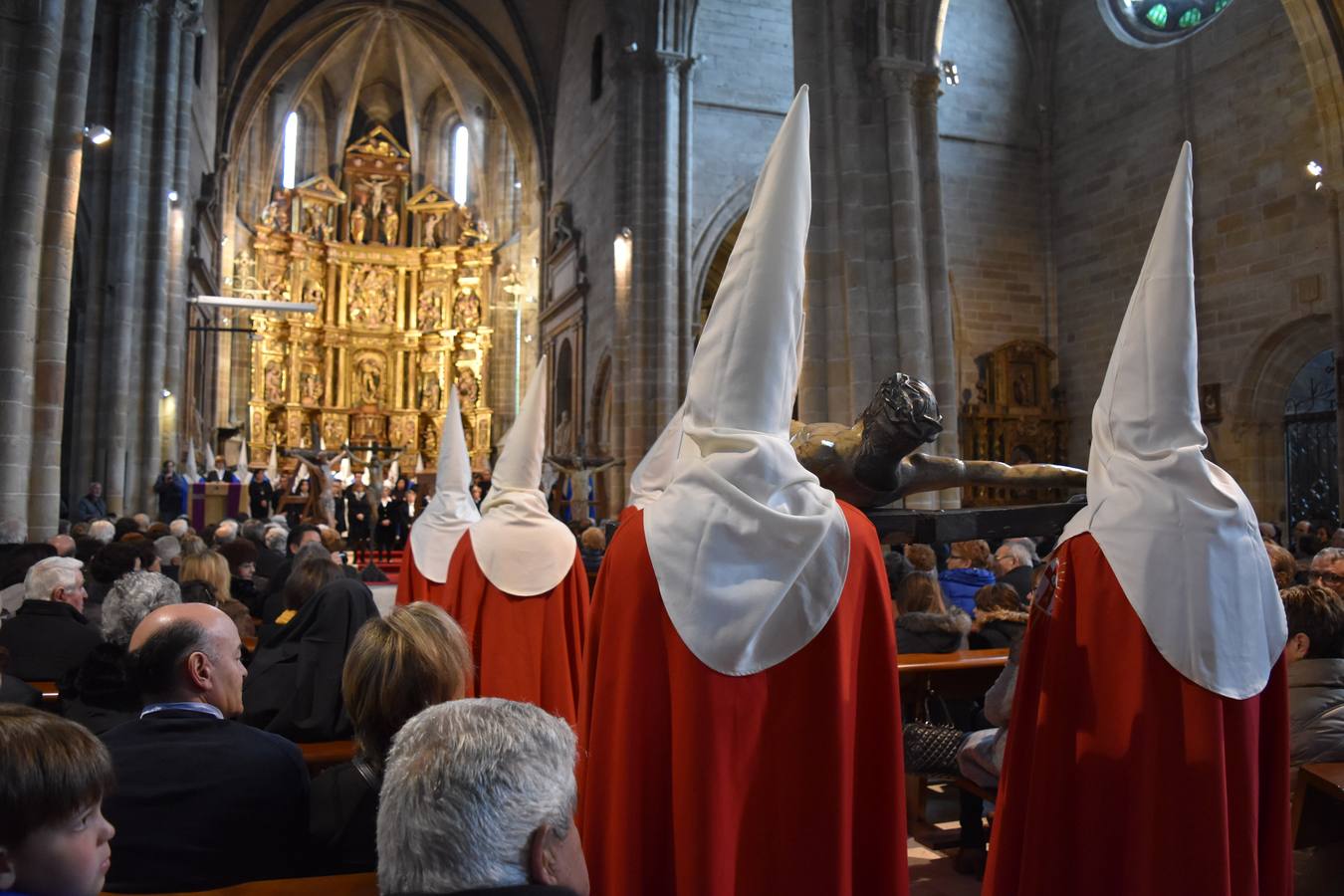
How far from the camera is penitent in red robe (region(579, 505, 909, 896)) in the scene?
5.82ft

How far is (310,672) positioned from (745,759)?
2145 mm

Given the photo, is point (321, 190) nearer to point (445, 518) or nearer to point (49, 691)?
point (445, 518)

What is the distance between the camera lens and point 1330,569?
515 cm

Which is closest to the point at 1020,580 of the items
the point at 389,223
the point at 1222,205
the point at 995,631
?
the point at 995,631

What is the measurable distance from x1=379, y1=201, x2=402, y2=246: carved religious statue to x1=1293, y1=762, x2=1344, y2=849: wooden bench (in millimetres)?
31967

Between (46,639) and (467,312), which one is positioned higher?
(467,312)

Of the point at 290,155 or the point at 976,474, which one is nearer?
the point at 976,474

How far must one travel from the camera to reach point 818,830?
5.89 ft

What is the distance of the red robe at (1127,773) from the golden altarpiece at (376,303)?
2828cm

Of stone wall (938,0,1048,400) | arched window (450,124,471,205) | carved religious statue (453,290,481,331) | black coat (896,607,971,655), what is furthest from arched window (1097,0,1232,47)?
arched window (450,124,471,205)

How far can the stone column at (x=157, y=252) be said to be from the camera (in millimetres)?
14883

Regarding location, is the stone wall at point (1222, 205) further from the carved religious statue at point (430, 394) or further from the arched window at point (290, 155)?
the arched window at point (290, 155)

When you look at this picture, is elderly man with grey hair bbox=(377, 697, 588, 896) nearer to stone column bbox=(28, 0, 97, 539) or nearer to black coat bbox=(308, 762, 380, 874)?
black coat bbox=(308, 762, 380, 874)

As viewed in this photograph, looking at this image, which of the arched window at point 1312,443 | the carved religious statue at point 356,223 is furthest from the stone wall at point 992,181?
the carved religious statue at point 356,223
